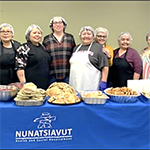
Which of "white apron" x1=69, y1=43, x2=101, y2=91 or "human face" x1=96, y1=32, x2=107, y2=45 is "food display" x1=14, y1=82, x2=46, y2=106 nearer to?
"white apron" x1=69, y1=43, x2=101, y2=91

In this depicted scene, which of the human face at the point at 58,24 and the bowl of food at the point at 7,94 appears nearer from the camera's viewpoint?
the bowl of food at the point at 7,94

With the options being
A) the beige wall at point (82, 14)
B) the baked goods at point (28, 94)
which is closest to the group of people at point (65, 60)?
the baked goods at point (28, 94)

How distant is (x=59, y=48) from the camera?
7.10ft

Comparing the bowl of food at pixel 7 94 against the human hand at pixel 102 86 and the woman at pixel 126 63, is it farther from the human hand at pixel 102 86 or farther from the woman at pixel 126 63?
the woman at pixel 126 63

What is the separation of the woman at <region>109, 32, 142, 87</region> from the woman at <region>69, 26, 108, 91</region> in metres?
0.20

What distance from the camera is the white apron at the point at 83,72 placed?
6.66ft

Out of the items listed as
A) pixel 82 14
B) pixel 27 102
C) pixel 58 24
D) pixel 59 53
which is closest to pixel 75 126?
pixel 27 102

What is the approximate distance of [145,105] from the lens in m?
1.47

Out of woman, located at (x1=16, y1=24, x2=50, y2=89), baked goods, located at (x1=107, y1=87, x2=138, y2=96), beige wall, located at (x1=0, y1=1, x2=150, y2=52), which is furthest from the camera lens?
beige wall, located at (x1=0, y1=1, x2=150, y2=52)

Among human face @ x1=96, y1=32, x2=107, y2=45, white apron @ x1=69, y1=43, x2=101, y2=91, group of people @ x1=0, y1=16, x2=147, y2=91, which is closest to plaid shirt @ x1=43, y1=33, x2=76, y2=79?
group of people @ x1=0, y1=16, x2=147, y2=91

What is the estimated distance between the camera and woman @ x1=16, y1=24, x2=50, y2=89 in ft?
6.45

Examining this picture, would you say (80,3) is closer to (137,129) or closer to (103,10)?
(103,10)

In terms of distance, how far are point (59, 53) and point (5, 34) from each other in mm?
560

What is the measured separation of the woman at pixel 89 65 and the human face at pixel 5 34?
25.9 inches
